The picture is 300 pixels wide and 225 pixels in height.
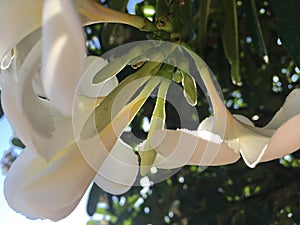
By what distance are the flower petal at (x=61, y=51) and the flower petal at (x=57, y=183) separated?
11 cm

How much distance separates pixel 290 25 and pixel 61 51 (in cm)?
30

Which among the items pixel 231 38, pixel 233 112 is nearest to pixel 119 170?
pixel 231 38

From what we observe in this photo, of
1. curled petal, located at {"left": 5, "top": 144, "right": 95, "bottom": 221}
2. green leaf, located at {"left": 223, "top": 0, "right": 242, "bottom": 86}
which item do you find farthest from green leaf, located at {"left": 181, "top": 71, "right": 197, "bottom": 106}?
green leaf, located at {"left": 223, "top": 0, "right": 242, "bottom": 86}

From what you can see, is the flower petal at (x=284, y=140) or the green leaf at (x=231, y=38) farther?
the green leaf at (x=231, y=38)

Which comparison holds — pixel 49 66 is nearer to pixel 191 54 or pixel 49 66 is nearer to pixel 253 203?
pixel 191 54

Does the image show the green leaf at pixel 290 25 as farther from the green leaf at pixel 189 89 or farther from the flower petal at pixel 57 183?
the flower petal at pixel 57 183

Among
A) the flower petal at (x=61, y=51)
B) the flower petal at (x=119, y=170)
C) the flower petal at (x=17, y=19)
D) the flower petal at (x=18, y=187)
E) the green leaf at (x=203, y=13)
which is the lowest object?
the green leaf at (x=203, y=13)

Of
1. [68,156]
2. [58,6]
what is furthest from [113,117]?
[58,6]

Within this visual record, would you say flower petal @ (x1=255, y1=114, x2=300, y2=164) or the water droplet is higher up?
the water droplet

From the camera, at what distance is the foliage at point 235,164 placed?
113cm

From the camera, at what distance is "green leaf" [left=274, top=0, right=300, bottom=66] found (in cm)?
55

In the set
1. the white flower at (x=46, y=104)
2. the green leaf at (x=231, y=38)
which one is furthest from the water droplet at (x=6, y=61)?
the green leaf at (x=231, y=38)

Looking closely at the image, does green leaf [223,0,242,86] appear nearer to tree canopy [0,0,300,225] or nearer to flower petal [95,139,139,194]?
tree canopy [0,0,300,225]

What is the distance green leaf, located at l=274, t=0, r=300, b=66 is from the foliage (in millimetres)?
465
